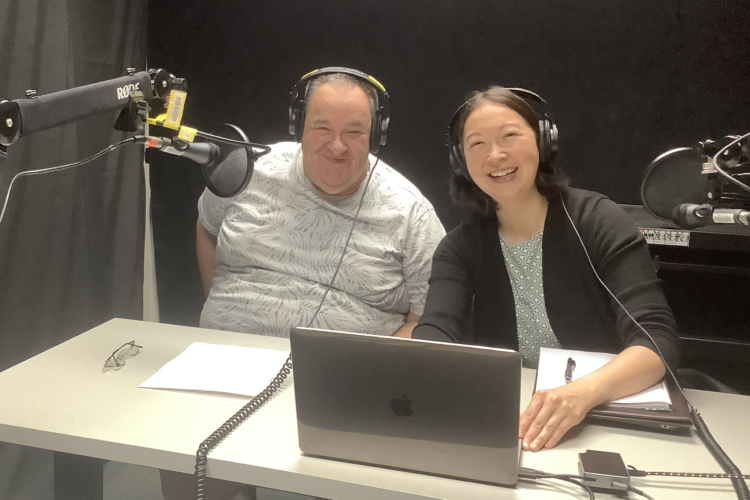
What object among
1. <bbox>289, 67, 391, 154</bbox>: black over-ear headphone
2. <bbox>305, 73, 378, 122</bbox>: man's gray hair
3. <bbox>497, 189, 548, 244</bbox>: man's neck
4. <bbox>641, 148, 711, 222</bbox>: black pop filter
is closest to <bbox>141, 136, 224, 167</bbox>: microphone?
<bbox>289, 67, 391, 154</bbox>: black over-ear headphone

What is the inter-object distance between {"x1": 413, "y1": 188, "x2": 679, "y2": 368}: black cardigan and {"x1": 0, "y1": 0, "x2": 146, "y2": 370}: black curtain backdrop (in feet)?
2.82

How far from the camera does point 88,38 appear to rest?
2084 millimetres

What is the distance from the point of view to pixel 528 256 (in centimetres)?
156

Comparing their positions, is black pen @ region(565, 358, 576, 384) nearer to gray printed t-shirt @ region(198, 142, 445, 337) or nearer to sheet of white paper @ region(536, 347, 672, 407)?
sheet of white paper @ region(536, 347, 672, 407)

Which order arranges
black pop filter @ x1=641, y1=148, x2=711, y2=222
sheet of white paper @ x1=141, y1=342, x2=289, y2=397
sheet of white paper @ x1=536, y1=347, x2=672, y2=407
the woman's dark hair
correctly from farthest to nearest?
the woman's dark hair
sheet of white paper @ x1=141, y1=342, x2=289, y2=397
sheet of white paper @ x1=536, y1=347, x2=672, y2=407
black pop filter @ x1=641, y1=148, x2=711, y2=222

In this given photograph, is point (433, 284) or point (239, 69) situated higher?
point (239, 69)

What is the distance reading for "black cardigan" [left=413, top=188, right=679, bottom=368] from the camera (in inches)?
52.3

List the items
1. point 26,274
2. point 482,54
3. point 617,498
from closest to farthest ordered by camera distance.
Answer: point 617,498, point 26,274, point 482,54

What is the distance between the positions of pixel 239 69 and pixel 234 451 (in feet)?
6.08

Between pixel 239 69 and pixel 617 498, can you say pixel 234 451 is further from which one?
pixel 239 69

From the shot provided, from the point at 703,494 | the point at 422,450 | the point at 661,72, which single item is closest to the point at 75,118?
the point at 422,450

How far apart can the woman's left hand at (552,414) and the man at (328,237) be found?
30.3 inches

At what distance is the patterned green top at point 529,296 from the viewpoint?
1549 mm

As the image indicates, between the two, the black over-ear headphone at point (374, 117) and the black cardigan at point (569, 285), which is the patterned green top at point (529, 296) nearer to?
the black cardigan at point (569, 285)
